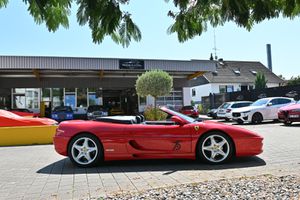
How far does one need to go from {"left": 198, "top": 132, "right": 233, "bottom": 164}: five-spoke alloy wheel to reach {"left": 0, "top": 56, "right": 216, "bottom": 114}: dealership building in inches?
816

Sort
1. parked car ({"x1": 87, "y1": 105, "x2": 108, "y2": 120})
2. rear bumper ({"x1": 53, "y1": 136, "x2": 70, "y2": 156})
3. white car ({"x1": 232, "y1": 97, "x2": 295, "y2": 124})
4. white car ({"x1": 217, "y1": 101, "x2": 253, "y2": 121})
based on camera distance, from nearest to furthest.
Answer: rear bumper ({"x1": 53, "y1": 136, "x2": 70, "y2": 156})
white car ({"x1": 232, "y1": 97, "x2": 295, "y2": 124})
white car ({"x1": 217, "y1": 101, "x2": 253, "y2": 121})
parked car ({"x1": 87, "y1": 105, "x2": 108, "y2": 120})

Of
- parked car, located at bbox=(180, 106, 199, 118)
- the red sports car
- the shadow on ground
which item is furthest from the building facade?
the red sports car

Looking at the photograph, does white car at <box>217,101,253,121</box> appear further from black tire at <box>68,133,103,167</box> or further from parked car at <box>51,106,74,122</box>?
black tire at <box>68,133,103,167</box>

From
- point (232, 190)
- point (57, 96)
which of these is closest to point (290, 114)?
point (232, 190)

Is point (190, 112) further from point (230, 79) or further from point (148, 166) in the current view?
point (230, 79)

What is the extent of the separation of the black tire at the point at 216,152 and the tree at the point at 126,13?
3.94 metres

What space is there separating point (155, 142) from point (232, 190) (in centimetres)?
239

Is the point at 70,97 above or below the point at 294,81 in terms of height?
below

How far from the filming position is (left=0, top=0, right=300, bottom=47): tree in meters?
2.40

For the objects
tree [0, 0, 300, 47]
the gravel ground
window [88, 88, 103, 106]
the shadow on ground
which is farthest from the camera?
window [88, 88, 103, 106]

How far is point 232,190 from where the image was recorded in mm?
4457

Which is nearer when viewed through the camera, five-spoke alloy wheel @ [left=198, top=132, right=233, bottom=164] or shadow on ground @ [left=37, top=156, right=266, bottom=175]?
shadow on ground @ [left=37, top=156, right=266, bottom=175]

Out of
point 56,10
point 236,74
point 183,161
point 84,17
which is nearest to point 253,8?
point 84,17

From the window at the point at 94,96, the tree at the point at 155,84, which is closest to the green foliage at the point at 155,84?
the tree at the point at 155,84
